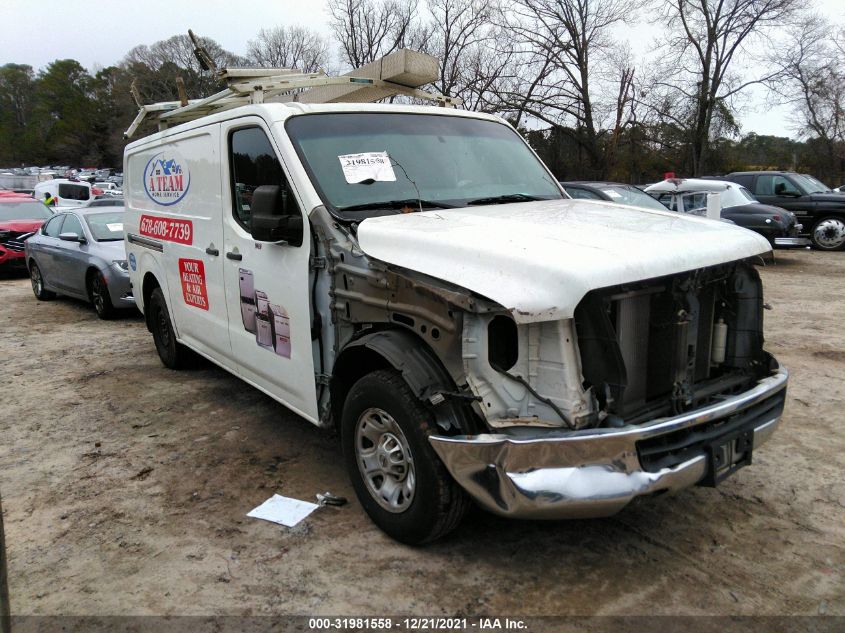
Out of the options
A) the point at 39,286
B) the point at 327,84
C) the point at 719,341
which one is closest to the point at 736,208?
the point at 327,84

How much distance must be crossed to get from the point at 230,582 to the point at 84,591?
26.1 inches

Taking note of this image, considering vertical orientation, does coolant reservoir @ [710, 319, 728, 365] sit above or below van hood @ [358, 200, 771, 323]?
below

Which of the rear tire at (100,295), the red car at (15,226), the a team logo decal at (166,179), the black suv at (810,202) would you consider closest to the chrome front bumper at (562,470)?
the a team logo decal at (166,179)

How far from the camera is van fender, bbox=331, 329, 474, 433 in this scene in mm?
2783

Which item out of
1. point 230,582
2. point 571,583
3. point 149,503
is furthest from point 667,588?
point 149,503

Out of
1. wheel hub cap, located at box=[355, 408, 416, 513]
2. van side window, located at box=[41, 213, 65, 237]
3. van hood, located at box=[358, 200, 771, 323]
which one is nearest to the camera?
van hood, located at box=[358, 200, 771, 323]

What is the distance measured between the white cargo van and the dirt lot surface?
367mm

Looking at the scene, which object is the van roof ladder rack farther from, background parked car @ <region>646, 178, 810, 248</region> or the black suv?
the black suv

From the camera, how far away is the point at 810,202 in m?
14.8

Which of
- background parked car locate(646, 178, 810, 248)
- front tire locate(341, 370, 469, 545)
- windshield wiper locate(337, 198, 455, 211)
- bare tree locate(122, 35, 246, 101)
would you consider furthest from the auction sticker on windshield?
bare tree locate(122, 35, 246, 101)

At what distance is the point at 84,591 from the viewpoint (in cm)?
298

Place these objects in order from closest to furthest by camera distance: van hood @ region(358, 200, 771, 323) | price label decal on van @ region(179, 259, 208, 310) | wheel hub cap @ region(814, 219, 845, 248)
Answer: van hood @ region(358, 200, 771, 323), price label decal on van @ region(179, 259, 208, 310), wheel hub cap @ region(814, 219, 845, 248)

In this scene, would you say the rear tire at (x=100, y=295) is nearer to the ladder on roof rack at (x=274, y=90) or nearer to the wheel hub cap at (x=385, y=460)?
the ladder on roof rack at (x=274, y=90)

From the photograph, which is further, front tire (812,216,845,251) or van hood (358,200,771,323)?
front tire (812,216,845,251)
